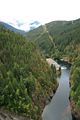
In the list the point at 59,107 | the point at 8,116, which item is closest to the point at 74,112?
the point at 59,107

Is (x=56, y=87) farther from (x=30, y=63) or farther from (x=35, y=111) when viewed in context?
(x=35, y=111)

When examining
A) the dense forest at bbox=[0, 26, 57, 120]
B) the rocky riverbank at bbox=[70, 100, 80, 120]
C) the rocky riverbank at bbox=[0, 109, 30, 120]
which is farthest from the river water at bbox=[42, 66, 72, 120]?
the rocky riverbank at bbox=[0, 109, 30, 120]

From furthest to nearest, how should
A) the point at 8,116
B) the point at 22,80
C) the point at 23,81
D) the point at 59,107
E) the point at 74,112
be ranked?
the point at 59,107
the point at 23,81
the point at 22,80
the point at 74,112
the point at 8,116

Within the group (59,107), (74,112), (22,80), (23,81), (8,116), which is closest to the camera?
(8,116)

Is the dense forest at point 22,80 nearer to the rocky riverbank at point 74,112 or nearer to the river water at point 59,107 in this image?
the river water at point 59,107

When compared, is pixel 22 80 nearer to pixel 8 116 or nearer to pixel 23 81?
pixel 23 81

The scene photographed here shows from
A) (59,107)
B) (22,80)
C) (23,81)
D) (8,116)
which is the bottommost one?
(59,107)

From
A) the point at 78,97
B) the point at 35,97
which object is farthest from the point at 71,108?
the point at 35,97

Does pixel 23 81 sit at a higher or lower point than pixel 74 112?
higher

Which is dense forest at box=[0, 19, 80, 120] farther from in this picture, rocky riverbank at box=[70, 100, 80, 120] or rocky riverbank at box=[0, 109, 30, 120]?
rocky riverbank at box=[0, 109, 30, 120]
